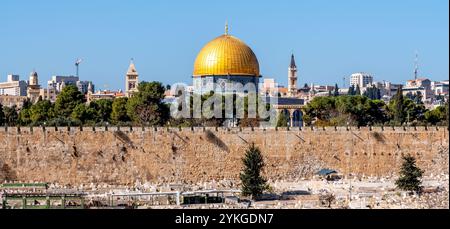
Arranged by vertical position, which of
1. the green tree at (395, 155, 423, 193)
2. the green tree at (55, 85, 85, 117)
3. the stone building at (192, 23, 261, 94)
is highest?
the stone building at (192, 23, 261, 94)

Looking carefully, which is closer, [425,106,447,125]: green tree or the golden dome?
[425,106,447,125]: green tree

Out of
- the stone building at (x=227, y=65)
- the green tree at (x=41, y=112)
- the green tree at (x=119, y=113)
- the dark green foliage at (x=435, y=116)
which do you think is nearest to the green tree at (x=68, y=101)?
the green tree at (x=41, y=112)

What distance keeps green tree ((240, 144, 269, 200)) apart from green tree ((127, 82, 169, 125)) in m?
11.2

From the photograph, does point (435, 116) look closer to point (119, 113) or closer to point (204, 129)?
point (119, 113)

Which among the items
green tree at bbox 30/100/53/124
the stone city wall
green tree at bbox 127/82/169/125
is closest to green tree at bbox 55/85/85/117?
green tree at bbox 30/100/53/124

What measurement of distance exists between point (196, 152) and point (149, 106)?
1011cm

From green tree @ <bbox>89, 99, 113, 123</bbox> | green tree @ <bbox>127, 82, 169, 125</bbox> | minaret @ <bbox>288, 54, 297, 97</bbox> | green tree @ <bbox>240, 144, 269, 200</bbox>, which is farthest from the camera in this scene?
minaret @ <bbox>288, 54, 297, 97</bbox>

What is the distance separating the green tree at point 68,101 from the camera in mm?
47875

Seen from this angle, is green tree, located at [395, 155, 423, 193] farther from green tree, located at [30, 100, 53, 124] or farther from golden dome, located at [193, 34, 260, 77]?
golden dome, located at [193, 34, 260, 77]

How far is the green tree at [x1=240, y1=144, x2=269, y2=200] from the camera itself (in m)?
31.9

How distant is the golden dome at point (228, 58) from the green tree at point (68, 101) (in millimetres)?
11614

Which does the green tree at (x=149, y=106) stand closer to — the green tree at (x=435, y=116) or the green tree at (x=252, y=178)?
the green tree at (x=252, y=178)
